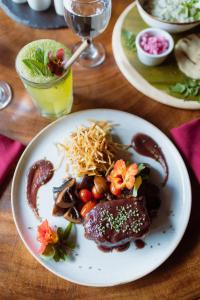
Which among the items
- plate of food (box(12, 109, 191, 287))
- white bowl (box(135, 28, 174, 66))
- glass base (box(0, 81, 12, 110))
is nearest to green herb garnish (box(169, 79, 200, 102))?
white bowl (box(135, 28, 174, 66))

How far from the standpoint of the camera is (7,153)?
5.70 ft

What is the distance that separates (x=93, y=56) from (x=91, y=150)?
Answer: 62 cm

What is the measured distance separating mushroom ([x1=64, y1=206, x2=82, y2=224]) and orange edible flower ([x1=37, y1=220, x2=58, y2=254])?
0.09 meters

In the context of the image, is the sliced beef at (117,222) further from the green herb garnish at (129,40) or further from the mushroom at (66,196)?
the green herb garnish at (129,40)

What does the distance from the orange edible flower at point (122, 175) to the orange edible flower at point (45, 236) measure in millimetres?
334

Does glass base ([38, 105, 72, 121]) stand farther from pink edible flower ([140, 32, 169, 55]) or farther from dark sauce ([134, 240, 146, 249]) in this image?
dark sauce ([134, 240, 146, 249])

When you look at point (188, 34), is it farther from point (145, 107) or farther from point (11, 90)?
point (11, 90)

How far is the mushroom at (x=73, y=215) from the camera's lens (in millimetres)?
1581

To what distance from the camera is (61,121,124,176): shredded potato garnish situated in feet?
5.48

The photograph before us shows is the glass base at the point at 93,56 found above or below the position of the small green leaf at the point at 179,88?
above

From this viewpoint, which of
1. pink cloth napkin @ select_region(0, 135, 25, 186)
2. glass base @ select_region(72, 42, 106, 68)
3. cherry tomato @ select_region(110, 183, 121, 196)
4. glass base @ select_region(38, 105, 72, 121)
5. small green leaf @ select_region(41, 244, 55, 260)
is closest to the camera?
small green leaf @ select_region(41, 244, 55, 260)

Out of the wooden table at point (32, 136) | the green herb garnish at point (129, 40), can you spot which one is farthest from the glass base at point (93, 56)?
the green herb garnish at point (129, 40)

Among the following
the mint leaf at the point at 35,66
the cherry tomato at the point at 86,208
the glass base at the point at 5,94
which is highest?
the mint leaf at the point at 35,66

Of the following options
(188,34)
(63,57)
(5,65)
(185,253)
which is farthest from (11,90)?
(185,253)
